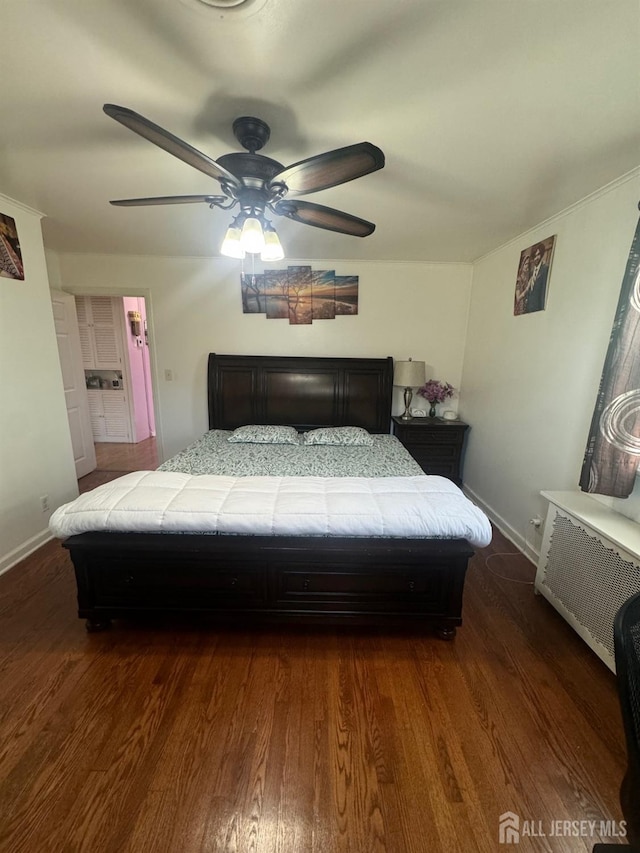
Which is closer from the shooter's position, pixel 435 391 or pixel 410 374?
pixel 410 374

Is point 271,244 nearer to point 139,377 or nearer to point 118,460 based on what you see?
point 118,460

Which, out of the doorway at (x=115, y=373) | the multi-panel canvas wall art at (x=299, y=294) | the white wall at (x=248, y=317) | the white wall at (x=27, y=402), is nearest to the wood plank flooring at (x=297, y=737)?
the white wall at (x=27, y=402)

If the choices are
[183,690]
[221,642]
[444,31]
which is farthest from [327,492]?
[444,31]

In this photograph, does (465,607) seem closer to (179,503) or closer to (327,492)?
(327,492)

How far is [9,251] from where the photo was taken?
2238 mm

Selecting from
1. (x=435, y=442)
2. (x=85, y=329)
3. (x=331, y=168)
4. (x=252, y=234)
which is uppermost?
(x=331, y=168)

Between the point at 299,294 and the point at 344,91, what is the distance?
7.49 feet

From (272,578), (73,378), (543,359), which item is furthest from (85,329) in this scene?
(543,359)

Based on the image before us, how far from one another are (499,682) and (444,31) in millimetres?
2461

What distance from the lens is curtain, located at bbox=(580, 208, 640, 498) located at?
1.59 metres

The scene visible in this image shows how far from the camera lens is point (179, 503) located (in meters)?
1.68

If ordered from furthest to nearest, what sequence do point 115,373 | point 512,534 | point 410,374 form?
1. point 115,373
2. point 410,374
3. point 512,534

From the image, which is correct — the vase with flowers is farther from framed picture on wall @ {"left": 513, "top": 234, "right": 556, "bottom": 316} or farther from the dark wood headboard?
framed picture on wall @ {"left": 513, "top": 234, "right": 556, "bottom": 316}

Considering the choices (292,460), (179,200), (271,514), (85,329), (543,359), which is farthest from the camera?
(85,329)
